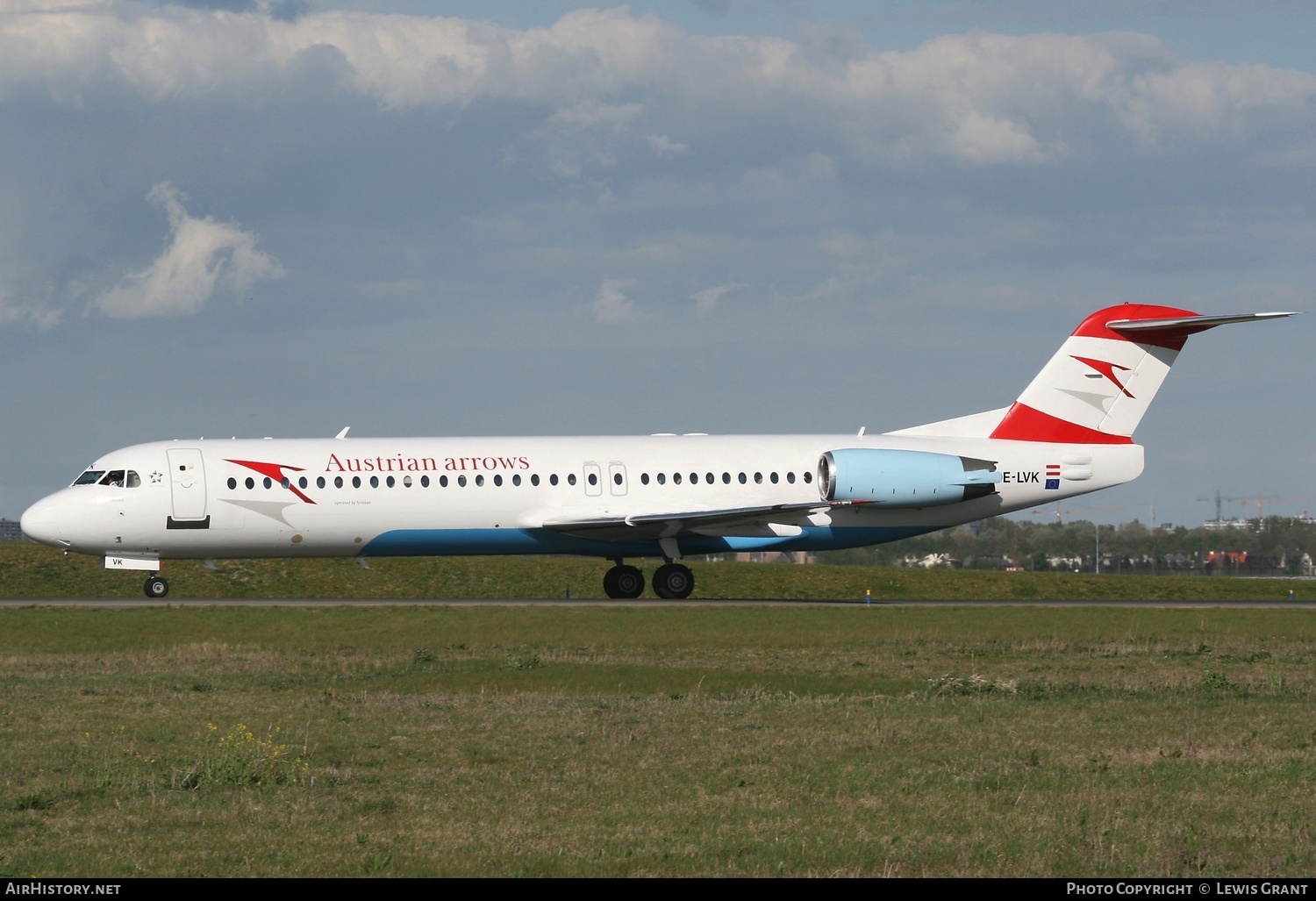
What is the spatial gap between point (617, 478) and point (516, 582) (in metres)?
18.0

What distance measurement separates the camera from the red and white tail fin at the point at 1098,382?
3859 centimetres

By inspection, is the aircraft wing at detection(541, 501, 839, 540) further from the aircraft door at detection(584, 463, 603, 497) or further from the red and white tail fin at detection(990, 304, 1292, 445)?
the red and white tail fin at detection(990, 304, 1292, 445)

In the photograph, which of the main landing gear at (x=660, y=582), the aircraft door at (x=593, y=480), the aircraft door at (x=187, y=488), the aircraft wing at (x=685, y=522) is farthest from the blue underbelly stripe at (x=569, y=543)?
the aircraft door at (x=187, y=488)

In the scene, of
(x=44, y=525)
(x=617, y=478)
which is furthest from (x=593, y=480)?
(x=44, y=525)

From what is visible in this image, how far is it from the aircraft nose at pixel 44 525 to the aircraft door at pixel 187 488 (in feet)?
8.64

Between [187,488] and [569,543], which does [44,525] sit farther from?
[569,543]

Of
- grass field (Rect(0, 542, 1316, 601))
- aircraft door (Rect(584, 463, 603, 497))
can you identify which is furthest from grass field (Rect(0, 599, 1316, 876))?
grass field (Rect(0, 542, 1316, 601))

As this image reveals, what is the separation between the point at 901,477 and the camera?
3622 cm

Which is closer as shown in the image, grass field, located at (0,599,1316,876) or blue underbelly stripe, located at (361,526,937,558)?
grass field, located at (0,599,1316,876)

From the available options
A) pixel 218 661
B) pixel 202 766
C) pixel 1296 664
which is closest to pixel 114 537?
pixel 218 661

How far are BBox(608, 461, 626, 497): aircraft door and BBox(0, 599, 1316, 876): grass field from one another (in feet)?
28.3

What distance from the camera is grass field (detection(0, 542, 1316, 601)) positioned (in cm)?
4931

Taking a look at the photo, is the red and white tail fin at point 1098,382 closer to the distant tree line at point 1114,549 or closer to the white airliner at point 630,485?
the white airliner at point 630,485
